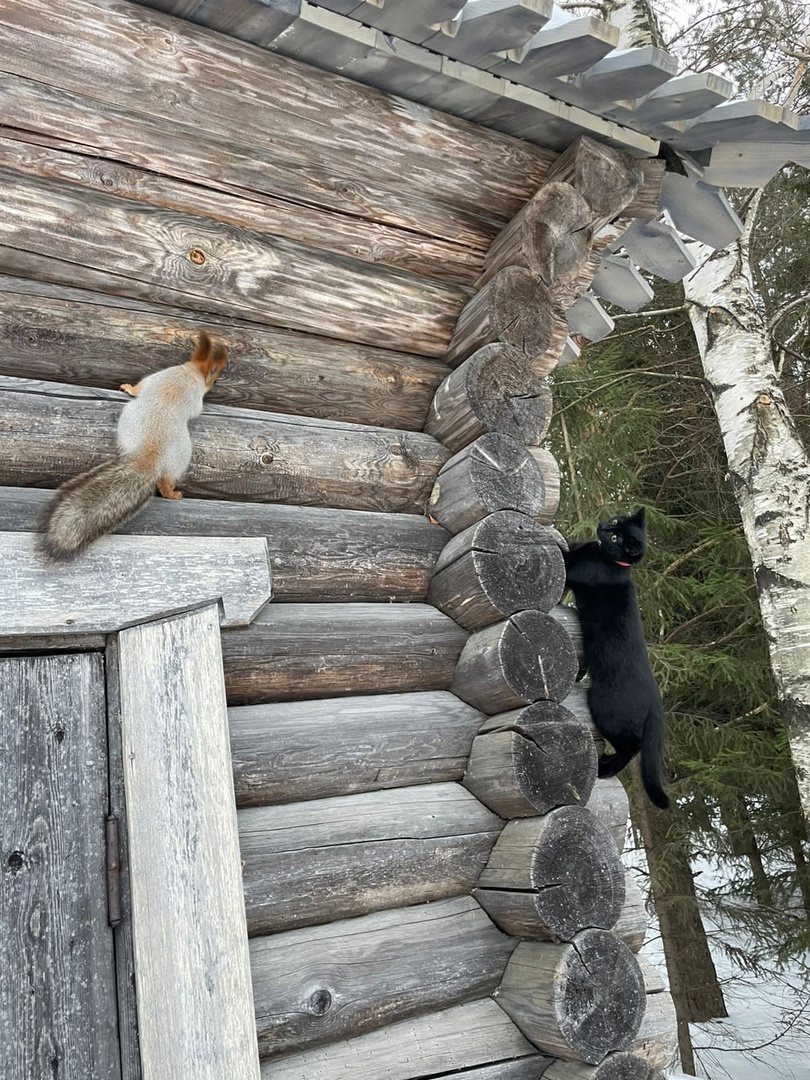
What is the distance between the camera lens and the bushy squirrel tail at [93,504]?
2277 mm

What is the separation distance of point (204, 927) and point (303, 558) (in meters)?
1.14

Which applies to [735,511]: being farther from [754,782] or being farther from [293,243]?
[293,243]

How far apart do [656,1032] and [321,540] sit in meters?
1.89

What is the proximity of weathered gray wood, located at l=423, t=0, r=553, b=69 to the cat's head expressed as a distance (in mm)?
1957

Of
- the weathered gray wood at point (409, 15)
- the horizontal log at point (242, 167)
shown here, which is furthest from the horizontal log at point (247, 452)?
the weathered gray wood at point (409, 15)

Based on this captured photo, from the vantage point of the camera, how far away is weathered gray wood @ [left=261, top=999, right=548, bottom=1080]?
Answer: 2.36m

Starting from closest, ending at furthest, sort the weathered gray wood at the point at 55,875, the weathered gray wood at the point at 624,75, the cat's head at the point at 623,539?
the weathered gray wood at the point at 55,875 < the weathered gray wood at the point at 624,75 < the cat's head at the point at 623,539

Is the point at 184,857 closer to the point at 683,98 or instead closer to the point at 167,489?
the point at 167,489

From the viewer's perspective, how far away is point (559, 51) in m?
2.79

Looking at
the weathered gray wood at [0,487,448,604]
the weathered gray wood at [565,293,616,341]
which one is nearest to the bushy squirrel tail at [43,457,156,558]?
the weathered gray wood at [0,487,448,604]

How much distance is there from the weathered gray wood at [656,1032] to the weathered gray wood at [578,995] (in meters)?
0.24

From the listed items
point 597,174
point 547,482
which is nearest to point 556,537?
point 547,482

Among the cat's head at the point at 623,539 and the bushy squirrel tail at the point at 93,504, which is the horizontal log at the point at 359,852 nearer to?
the bushy squirrel tail at the point at 93,504

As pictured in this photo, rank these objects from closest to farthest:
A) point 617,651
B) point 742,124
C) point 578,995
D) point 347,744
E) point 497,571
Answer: point 578,995
point 347,744
point 497,571
point 742,124
point 617,651
